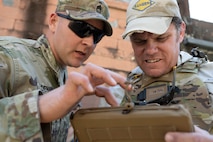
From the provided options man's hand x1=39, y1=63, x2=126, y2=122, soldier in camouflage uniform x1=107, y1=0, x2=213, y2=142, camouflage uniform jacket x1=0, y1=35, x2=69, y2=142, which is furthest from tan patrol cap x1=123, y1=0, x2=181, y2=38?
man's hand x1=39, y1=63, x2=126, y2=122

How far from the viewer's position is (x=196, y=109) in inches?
57.7

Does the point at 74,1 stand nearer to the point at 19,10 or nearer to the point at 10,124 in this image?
the point at 10,124

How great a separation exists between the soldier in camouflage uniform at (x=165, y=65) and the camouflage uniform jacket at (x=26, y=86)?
372mm

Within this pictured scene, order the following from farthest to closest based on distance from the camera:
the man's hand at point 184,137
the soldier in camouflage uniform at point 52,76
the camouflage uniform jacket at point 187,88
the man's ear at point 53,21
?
the man's ear at point 53,21
the camouflage uniform jacket at point 187,88
the soldier in camouflage uniform at point 52,76
the man's hand at point 184,137

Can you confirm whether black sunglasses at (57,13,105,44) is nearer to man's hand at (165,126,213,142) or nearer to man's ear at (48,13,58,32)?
man's ear at (48,13,58,32)

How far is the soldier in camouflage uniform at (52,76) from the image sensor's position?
1.03 meters

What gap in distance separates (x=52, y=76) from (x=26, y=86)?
238 millimetres

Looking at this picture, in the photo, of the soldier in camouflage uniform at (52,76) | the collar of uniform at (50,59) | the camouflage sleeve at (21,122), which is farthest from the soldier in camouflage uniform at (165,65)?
the camouflage sleeve at (21,122)

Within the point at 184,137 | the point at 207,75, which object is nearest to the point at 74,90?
the point at 184,137

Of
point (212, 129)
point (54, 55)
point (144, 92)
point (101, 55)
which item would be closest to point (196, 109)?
point (212, 129)

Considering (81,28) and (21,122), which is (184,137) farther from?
(81,28)

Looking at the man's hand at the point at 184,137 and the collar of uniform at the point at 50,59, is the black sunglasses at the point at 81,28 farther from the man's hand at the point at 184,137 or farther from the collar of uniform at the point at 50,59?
the man's hand at the point at 184,137

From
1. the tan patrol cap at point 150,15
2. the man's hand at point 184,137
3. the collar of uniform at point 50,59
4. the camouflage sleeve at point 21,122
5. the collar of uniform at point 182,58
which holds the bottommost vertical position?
the camouflage sleeve at point 21,122

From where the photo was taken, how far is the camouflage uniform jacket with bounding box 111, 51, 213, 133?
57.4 inches
